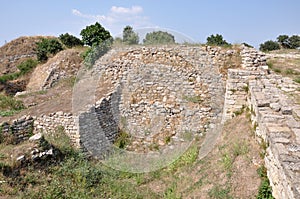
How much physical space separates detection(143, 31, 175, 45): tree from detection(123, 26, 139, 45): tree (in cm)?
41

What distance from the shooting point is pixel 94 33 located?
56.7ft

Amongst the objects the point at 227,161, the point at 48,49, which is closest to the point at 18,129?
the point at 227,161

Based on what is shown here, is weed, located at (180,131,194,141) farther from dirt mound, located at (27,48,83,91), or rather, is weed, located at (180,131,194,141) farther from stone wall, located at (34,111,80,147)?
dirt mound, located at (27,48,83,91)

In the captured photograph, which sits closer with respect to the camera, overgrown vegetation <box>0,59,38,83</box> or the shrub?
overgrown vegetation <box>0,59,38,83</box>

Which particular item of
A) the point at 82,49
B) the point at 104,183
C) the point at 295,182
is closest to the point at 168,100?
the point at 104,183

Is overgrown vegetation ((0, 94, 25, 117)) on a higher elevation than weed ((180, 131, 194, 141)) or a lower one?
higher

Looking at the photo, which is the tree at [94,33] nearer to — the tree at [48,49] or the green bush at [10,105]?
the tree at [48,49]

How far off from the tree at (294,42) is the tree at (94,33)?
1414 cm

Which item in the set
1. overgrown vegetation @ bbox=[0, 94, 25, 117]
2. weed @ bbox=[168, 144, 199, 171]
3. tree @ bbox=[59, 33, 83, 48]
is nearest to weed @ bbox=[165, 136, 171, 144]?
weed @ bbox=[168, 144, 199, 171]

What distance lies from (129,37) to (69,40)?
458 inches

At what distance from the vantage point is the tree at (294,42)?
21.3 m

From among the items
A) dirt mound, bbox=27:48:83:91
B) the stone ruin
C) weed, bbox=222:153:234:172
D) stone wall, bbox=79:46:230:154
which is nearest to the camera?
weed, bbox=222:153:234:172

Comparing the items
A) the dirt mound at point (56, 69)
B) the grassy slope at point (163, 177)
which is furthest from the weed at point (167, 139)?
the dirt mound at point (56, 69)

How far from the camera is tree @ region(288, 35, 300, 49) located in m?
21.3
